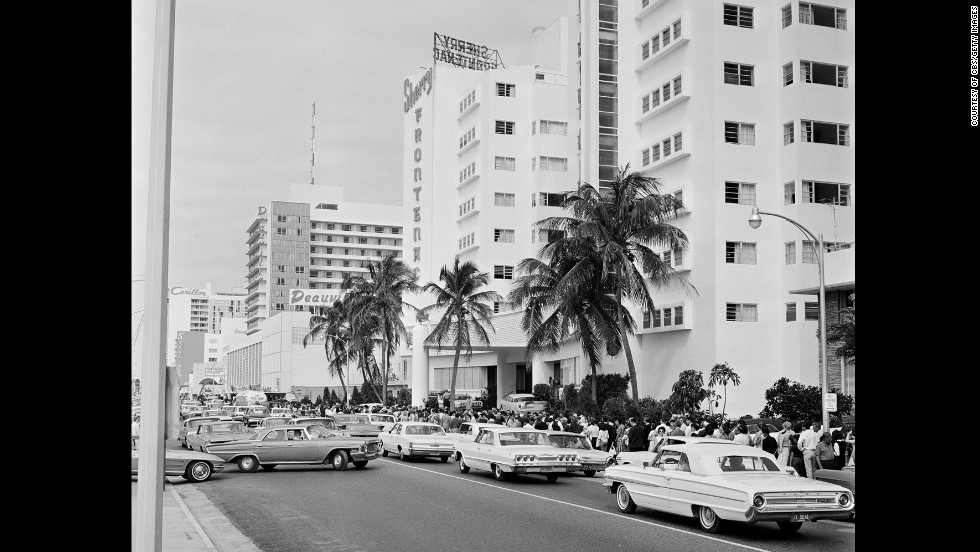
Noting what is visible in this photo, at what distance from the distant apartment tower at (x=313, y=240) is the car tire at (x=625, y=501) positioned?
144 m

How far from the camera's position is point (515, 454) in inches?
881

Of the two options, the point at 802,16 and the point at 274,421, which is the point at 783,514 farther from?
the point at 802,16

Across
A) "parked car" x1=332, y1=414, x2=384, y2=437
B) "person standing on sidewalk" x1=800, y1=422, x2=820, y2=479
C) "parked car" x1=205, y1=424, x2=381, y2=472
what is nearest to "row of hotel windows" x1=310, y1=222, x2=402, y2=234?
"parked car" x1=332, y1=414, x2=384, y2=437

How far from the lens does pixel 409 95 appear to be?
94.1 meters

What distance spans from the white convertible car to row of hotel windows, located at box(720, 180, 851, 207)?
29.1 meters

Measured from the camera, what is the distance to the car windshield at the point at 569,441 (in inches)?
941

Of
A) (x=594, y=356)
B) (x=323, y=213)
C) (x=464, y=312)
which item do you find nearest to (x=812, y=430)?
(x=594, y=356)

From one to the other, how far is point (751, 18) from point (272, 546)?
3910 centimetres

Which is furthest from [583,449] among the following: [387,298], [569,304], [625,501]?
[387,298]

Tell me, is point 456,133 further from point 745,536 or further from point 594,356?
point 745,536

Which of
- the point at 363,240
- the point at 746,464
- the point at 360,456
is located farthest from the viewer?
the point at 363,240

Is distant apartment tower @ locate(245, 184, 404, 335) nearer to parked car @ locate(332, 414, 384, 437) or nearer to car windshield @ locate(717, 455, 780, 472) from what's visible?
parked car @ locate(332, 414, 384, 437)

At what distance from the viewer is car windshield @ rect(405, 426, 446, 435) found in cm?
3138

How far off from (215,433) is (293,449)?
552 cm
